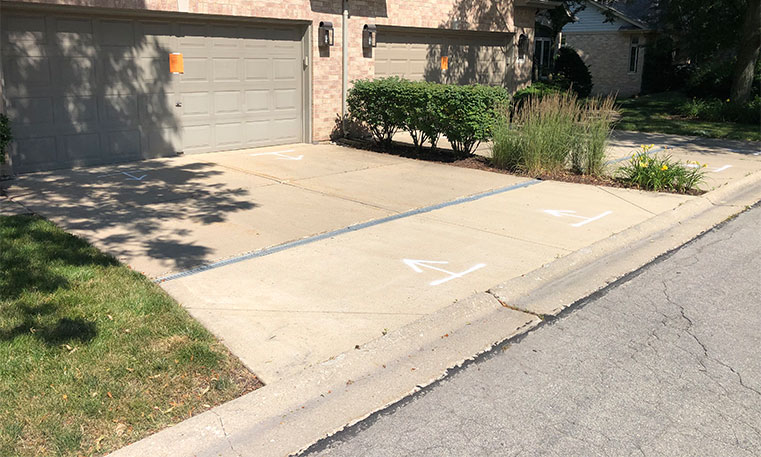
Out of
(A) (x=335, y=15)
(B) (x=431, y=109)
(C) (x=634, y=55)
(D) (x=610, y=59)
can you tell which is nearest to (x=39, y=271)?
(B) (x=431, y=109)

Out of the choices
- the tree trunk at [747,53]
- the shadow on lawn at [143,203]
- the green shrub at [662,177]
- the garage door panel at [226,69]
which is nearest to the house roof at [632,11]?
the tree trunk at [747,53]

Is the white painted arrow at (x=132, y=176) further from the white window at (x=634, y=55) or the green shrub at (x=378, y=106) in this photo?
the white window at (x=634, y=55)

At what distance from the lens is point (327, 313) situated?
5.41 meters

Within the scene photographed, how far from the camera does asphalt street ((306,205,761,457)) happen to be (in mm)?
3805

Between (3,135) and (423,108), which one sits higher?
(423,108)

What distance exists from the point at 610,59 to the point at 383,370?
30.6 meters

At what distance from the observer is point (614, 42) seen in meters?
31.7

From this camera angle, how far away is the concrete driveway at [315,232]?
5367mm

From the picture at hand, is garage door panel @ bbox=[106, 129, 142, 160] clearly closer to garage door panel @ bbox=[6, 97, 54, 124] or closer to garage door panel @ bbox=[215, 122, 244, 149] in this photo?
garage door panel @ bbox=[6, 97, 54, 124]

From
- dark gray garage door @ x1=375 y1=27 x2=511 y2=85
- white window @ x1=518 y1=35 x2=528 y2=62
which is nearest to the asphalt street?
dark gray garage door @ x1=375 y1=27 x2=511 y2=85

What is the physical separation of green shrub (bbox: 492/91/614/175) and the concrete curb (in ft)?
12.7

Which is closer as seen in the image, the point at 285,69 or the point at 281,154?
the point at 281,154

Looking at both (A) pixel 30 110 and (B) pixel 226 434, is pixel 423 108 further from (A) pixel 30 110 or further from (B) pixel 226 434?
(B) pixel 226 434

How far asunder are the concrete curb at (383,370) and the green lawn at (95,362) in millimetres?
224
